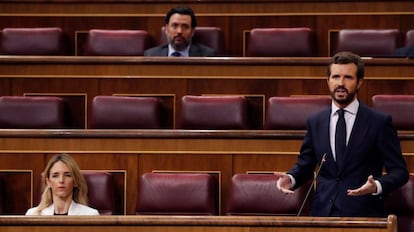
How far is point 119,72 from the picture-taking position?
164cm

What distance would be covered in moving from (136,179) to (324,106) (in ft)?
0.96

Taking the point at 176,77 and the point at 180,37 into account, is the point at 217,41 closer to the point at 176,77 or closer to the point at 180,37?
the point at 180,37

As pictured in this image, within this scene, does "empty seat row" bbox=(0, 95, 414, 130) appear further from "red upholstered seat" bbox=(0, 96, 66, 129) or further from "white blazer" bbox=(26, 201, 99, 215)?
"white blazer" bbox=(26, 201, 99, 215)

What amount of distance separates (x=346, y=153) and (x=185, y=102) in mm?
363

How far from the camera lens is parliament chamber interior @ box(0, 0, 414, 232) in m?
1.32

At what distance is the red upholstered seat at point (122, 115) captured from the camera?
4.95 feet

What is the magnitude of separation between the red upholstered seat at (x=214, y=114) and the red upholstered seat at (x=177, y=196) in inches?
6.9

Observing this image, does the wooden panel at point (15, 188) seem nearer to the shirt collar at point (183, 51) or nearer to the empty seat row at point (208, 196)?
the empty seat row at point (208, 196)

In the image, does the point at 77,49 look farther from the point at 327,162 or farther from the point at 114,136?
the point at 327,162

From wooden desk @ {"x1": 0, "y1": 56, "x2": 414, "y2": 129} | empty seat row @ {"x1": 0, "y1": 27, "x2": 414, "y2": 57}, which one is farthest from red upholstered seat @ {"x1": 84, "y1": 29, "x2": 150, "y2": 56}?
wooden desk @ {"x1": 0, "y1": 56, "x2": 414, "y2": 129}

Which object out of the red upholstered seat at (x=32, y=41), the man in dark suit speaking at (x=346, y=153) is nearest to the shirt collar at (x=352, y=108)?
the man in dark suit speaking at (x=346, y=153)

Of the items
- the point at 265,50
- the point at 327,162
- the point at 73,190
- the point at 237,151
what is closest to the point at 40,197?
the point at 73,190

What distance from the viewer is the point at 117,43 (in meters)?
1.81

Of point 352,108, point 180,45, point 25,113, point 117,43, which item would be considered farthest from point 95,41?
point 352,108
